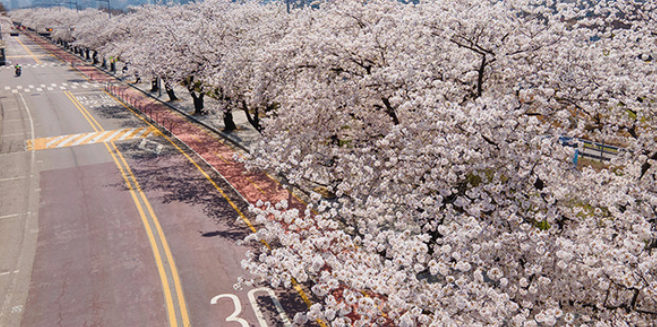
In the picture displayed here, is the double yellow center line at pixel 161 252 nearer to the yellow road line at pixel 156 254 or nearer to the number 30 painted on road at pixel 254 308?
the yellow road line at pixel 156 254

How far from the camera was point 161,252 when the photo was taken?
51.3ft

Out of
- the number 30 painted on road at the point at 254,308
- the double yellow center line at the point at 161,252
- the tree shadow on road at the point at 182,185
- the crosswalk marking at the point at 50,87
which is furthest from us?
the crosswalk marking at the point at 50,87

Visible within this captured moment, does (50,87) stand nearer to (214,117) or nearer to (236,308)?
(214,117)

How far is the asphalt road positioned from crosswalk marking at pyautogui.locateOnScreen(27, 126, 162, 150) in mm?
68

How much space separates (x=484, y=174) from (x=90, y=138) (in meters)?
28.7

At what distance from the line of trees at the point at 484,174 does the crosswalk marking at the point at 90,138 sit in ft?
66.6

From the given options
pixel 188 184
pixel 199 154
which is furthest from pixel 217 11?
pixel 188 184

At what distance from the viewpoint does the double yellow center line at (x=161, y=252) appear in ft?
40.8

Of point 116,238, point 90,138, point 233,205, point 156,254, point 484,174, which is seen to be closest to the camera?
point 484,174

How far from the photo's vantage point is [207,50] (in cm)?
2683

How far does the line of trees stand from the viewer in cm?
705

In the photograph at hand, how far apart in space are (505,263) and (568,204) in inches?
86.4

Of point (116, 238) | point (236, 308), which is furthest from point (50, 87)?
point (236, 308)

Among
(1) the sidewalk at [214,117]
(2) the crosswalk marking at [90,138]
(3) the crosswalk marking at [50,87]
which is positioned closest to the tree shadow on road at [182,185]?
(2) the crosswalk marking at [90,138]
